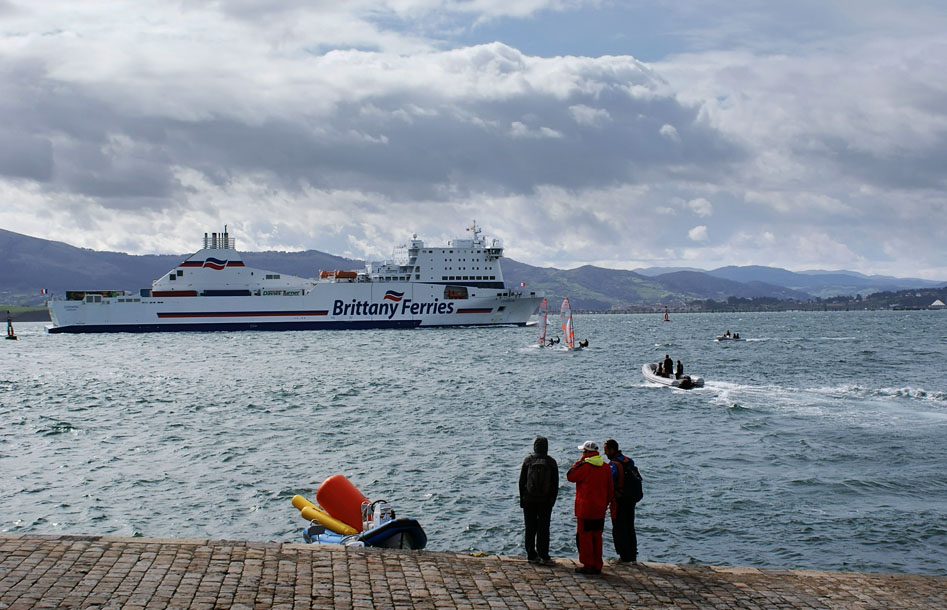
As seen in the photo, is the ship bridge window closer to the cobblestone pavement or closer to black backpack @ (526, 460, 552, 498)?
black backpack @ (526, 460, 552, 498)

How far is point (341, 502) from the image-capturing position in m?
12.1

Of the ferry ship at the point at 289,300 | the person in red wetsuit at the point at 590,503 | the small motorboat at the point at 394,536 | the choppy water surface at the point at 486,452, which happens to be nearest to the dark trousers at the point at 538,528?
the person in red wetsuit at the point at 590,503

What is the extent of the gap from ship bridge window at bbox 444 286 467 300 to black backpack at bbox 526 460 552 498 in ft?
292

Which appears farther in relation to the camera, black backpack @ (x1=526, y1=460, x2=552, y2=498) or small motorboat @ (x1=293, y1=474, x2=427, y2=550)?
small motorboat @ (x1=293, y1=474, x2=427, y2=550)

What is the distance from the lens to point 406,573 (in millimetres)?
8633

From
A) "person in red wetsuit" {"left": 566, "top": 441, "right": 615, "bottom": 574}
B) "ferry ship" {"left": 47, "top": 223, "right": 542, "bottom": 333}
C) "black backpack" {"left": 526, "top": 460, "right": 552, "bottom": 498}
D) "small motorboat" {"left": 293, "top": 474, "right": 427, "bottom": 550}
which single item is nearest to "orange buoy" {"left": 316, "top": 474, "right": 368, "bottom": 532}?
"small motorboat" {"left": 293, "top": 474, "right": 427, "bottom": 550}

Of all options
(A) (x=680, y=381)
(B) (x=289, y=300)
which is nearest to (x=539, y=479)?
(A) (x=680, y=381)

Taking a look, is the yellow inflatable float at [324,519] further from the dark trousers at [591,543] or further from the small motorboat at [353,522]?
the dark trousers at [591,543]

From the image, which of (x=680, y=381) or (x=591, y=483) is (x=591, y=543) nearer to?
(x=591, y=483)

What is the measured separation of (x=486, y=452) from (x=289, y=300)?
7695cm

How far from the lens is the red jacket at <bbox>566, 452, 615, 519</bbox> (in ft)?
30.1

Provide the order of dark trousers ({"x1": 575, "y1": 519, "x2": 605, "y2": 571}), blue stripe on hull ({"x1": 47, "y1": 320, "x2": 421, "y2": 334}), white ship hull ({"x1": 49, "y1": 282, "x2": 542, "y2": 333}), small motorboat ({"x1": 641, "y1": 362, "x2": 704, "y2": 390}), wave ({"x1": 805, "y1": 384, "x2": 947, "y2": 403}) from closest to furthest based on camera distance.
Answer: dark trousers ({"x1": 575, "y1": 519, "x2": 605, "y2": 571}) < wave ({"x1": 805, "y1": 384, "x2": 947, "y2": 403}) < small motorboat ({"x1": 641, "y1": 362, "x2": 704, "y2": 390}) < white ship hull ({"x1": 49, "y1": 282, "x2": 542, "y2": 333}) < blue stripe on hull ({"x1": 47, "y1": 320, "x2": 421, "y2": 334})

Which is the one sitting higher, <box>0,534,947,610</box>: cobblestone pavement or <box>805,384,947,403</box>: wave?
<box>0,534,947,610</box>: cobblestone pavement

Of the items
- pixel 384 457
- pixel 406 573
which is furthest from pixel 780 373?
pixel 406 573
